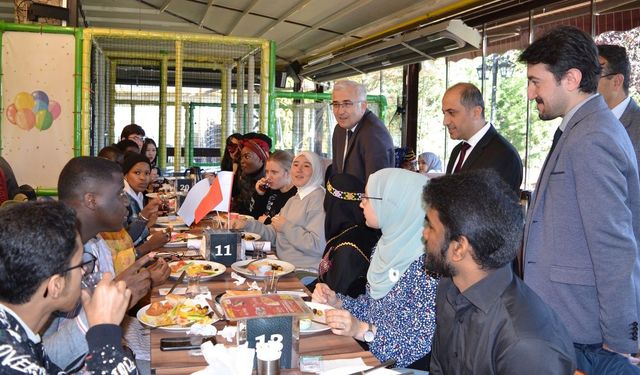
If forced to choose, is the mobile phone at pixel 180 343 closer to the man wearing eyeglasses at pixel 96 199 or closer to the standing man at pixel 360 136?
the man wearing eyeglasses at pixel 96 199

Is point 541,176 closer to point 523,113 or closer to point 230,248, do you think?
point 230,248

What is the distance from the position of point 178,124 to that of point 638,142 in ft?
17.1

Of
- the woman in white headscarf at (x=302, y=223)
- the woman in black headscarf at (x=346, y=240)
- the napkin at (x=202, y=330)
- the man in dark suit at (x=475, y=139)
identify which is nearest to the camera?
the napkin at (x=202, y=330)

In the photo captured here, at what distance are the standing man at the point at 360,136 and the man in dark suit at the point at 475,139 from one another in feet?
1.95

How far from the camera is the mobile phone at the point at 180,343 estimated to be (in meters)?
1.90

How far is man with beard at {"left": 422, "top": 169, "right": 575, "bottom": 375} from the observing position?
140cm

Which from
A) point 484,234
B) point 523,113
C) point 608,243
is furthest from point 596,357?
point 523,113

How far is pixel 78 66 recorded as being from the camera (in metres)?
6.07

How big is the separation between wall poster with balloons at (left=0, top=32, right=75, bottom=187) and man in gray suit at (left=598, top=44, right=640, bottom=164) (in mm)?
5205

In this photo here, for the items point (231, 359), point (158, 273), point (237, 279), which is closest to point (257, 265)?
point (237, 279)

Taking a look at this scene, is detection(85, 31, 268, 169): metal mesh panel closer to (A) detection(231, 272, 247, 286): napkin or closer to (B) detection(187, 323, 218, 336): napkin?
(A) detection(231, 272, 247, 286): napkin

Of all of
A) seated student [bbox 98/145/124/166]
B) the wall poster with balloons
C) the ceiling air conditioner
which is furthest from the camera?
the ceiling air conditioner

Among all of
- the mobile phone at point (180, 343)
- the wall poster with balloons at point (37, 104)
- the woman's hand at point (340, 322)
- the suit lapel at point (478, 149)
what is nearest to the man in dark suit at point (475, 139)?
the suit lapel at point (478, 149)

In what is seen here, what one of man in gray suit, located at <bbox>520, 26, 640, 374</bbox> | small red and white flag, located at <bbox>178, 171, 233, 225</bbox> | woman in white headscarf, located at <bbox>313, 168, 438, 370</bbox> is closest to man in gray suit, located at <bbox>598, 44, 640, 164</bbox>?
man in gray suit, located at <bbox>520, 26, 640, 374</bbox>
